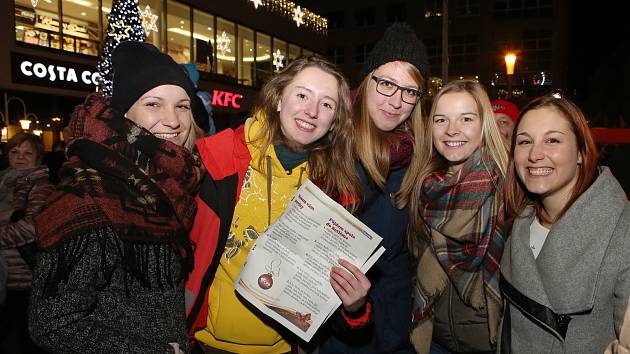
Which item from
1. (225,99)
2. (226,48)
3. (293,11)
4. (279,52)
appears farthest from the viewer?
(293,11)

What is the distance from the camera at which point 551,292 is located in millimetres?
2273

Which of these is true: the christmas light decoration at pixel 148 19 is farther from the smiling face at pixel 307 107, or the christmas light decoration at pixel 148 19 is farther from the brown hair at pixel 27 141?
the smiling face at pixel 307 107

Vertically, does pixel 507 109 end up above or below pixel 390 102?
above

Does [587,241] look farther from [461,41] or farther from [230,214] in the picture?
[461,41]

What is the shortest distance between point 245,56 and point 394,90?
19821 millimetres

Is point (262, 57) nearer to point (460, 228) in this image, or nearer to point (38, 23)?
point (38, 23)

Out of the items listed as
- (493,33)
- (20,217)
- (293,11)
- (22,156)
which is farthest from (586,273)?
(493,33)

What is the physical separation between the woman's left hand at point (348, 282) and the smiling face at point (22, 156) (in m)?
3.98

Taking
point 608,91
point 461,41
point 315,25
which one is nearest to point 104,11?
point 315,25

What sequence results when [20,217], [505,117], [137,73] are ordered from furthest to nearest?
[505,117] < [20,217] < [137,73]

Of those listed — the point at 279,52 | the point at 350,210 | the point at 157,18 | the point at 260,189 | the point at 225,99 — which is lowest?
the point at 350,210

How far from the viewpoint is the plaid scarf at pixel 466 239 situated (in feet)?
8.94

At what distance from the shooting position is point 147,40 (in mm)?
15672

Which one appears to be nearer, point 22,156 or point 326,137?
point 326,137
